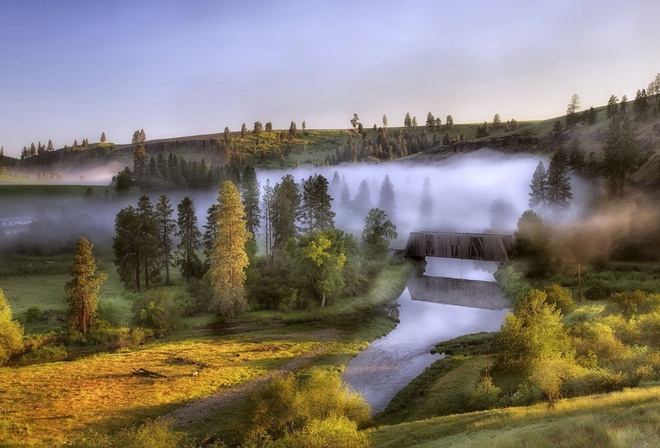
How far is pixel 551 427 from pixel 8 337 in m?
53.8

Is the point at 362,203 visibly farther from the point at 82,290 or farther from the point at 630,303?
the point at 82,290

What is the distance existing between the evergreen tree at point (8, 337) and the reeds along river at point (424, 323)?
37116 millimetres

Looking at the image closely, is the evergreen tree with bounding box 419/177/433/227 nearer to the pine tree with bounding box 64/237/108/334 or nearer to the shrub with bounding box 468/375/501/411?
the pine tree with bounding box 64/237/108/334

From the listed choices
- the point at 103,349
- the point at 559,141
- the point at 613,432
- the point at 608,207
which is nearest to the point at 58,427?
the point at 103,349

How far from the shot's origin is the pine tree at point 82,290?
53719 millimetres

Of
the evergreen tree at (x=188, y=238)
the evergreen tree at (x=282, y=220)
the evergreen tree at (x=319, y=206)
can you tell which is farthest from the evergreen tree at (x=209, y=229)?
the evergreen tree at (x=319, y=206)

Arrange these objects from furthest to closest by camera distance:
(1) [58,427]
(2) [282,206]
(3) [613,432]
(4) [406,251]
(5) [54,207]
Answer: (5) [54,207] → (4) [406,251] → (2) [282,206] → (1) [58,427] → (3) [613,432]

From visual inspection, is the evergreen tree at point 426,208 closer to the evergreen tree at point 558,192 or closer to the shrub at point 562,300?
the evergreen tree at point 558,192

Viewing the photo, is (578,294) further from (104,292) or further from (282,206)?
(104,292)

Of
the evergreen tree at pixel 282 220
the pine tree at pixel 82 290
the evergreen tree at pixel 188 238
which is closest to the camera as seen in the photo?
the pine tree at pixel 82 290

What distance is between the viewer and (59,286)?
76.4 metres

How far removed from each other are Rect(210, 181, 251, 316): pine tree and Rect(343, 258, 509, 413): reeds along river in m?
22.3

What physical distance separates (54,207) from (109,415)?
112 metres

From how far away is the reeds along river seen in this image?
46.2 meters
